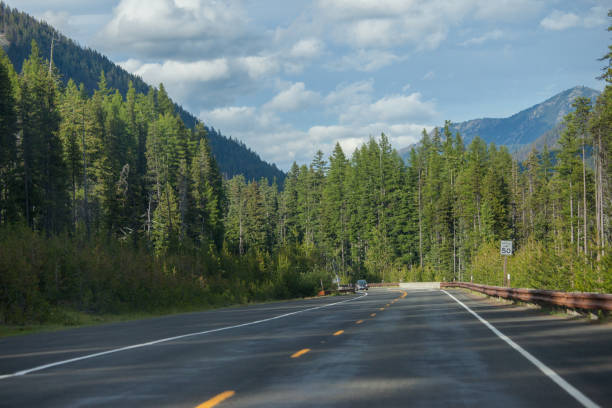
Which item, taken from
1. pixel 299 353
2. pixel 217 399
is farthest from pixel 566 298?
pixel 217 399

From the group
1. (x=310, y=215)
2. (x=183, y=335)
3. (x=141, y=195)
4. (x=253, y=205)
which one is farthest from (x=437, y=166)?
(x=183, y=335)

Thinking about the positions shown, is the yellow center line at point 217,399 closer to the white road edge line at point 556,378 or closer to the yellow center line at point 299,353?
the white road edge line at point 556,378

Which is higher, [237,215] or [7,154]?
[7,154]

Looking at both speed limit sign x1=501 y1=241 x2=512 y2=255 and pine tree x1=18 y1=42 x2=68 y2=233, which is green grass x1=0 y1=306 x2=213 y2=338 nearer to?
speed limit sign x1=501 y1=241 x2=512 y2=255

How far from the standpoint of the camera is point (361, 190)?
14188 cm

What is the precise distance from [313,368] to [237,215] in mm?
130146

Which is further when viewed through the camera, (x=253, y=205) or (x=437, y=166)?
(x=437, y=166)

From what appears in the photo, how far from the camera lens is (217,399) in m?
8.23

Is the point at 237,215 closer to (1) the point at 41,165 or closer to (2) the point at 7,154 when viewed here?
(1) the point at 41,165

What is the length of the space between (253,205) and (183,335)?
382ft

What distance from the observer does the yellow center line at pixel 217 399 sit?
7852mm

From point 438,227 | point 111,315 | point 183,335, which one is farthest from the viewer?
point 438,227

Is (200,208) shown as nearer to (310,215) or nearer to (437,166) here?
(310,215)

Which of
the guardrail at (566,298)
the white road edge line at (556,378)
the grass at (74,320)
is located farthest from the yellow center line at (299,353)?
the grass at (74,320)
